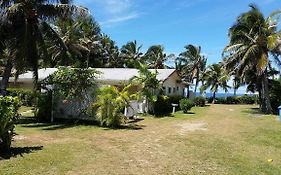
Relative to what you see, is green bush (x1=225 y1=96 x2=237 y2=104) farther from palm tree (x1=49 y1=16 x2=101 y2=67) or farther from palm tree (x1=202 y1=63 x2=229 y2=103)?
palm tree (x1=49 y1=16 x2=101 y2=67)

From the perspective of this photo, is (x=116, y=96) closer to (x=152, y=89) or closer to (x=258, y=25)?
(x=152, y=89)

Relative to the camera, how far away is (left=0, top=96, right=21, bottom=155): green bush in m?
9.11

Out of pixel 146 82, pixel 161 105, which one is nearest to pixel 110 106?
pixel 146 82

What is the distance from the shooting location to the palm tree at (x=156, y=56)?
52750 mm

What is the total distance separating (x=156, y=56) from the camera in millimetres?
54562

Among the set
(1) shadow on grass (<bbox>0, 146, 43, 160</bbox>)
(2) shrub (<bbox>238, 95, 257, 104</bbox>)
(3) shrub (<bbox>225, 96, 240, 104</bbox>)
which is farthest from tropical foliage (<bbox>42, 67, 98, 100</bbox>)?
(2) shrub (<bbox>238, 95, 257, 104</bbox>)

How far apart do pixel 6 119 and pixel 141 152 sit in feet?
13.2

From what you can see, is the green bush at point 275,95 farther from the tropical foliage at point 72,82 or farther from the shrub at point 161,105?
the tropical foliage at point 72,82

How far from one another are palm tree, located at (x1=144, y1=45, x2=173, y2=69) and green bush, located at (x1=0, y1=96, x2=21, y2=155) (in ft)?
139

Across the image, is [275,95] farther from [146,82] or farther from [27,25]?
[27,25]

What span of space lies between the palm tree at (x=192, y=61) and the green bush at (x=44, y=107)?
114ft

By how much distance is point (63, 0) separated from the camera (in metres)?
20.2

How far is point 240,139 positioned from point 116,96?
6.17m

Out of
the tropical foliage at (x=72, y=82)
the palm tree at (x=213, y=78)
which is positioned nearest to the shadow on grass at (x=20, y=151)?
the tropical foliage at (x=72, y=82)
